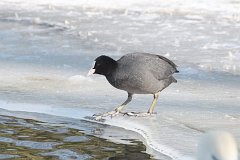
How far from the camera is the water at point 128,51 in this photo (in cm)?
575

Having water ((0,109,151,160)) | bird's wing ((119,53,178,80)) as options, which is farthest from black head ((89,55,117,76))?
water ((0,109,151,160))

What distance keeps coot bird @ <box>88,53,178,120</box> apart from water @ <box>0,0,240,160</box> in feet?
0.78

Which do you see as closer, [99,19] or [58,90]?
[58,90]

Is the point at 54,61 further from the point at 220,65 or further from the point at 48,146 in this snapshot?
the point at 48,146

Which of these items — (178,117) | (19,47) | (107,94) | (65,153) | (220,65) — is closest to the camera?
(65,153)

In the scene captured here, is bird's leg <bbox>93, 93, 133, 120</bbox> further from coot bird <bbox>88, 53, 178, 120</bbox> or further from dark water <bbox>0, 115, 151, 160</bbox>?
dark water <bbox>0, 115, 151, 160</bbox>

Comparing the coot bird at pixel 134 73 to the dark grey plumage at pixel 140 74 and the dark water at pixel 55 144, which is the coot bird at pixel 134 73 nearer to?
the dark grey plumage at pixel 140 74

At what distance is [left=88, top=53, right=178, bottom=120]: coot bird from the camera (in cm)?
585

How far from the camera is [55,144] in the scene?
5.08 m

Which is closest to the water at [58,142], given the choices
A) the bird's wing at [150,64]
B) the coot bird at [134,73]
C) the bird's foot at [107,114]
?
the bird's foot at [107,114]

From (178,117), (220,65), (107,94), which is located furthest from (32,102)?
(220,65)

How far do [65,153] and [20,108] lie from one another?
1569mm

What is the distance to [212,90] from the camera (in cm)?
691

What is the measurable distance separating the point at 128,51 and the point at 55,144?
403cm
